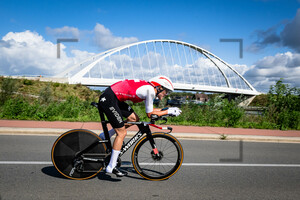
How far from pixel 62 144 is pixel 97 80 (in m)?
53.0

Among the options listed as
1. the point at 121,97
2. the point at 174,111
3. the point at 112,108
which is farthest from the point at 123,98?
the point at 174,111

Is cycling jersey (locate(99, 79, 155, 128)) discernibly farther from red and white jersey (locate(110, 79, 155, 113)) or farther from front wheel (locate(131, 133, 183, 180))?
front wheel (locate(131, 133, 183, 180))

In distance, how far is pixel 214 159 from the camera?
550 cm

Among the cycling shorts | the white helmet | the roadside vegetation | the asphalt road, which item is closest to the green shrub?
the roadside vegetation

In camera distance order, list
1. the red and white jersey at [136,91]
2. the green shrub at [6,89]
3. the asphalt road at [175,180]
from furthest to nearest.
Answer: the green shrub at [6,89] → the red and white jersey at [136,91] → the asphalt road at [175,180]

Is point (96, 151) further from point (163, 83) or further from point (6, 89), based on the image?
point (6, 89)

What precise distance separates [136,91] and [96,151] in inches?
46.9

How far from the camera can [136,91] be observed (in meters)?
3.49

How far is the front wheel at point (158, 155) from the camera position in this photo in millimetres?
3814

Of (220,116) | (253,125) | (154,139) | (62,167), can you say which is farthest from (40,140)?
(253,125)

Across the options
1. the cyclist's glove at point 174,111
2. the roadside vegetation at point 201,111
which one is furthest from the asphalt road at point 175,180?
the roadside vegetation at point 201,111

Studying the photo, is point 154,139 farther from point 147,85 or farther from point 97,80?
point 97,80

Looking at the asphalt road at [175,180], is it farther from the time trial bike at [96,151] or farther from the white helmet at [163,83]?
the white helmet at [163,83]

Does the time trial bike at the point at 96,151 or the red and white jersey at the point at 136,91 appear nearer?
the red and white jersey at the point at 136,91
